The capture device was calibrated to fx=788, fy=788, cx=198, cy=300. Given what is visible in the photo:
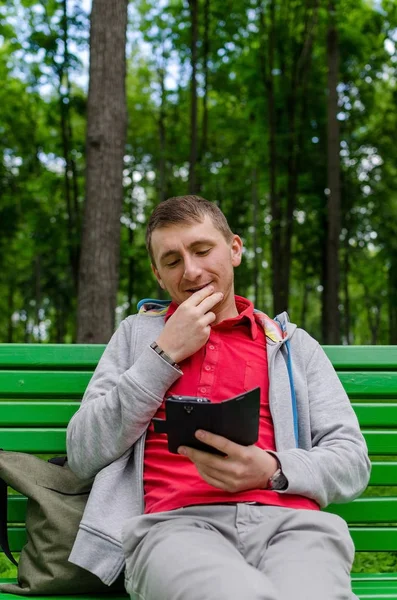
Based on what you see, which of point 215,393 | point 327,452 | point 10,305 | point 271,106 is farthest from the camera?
point 10,305

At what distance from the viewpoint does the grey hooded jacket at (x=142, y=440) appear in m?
2.49

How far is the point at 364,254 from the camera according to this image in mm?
19094

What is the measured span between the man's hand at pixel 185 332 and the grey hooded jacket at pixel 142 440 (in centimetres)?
6

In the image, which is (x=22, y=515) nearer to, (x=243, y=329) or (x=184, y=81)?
(x=243, y=329)

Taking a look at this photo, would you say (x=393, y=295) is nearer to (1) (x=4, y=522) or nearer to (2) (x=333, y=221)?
(2) (x=333, y=221)

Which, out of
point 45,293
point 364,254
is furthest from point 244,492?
point 45,293

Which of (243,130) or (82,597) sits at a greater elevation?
(243,130)

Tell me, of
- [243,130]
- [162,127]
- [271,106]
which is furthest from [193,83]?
[162,127]

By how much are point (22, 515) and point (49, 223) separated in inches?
542

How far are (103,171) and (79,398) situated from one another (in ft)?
13.8

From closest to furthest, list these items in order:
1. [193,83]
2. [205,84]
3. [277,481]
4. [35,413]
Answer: [277,481] → [35,413] → [193,83] → [205,84]

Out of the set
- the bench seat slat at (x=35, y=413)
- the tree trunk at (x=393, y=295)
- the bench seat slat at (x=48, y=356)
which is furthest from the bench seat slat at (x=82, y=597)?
the tree trunk at (x=393, y=295)

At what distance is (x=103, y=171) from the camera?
23.1 ft

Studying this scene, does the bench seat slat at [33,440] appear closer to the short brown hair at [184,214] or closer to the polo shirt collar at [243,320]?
the polo shirt collar at [243,320]
